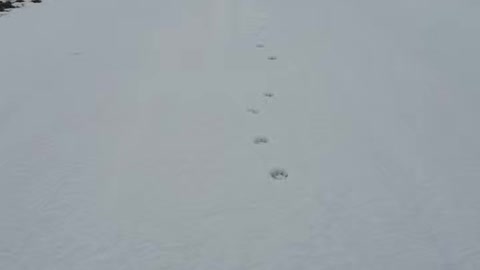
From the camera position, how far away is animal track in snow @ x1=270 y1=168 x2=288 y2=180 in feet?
14.4

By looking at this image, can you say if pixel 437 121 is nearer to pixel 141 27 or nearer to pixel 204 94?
pixel 204 94

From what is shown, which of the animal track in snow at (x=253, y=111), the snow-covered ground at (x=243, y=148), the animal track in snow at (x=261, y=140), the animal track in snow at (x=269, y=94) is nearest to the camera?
the snow-covered ground at (x=243, y=148)

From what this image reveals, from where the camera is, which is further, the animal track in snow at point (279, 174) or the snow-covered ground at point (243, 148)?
the animal track in snow at point (279, 174)

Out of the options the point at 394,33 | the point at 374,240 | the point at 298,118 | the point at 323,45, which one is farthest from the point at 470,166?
the point at 394,33

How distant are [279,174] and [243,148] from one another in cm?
68

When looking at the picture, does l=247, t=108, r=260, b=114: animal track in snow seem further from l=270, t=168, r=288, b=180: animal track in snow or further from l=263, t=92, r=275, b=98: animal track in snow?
l=270, t=168, r=288, b=180: animal track in snow

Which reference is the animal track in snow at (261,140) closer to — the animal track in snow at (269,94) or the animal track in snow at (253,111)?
the animal track in snow at (253,111)

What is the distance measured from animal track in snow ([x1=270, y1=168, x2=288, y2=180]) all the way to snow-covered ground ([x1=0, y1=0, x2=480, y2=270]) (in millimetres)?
63

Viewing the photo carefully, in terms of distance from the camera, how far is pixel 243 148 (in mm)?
4969

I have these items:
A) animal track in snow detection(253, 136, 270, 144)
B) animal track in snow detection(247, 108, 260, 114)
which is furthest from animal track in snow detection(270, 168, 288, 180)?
animal track in snow detection(247, 108, 260, 114)

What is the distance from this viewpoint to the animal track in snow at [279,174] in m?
4.40

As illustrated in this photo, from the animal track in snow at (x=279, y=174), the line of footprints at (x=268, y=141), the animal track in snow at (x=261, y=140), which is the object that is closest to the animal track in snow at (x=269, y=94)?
the line of footprints at (x=268, y=141)

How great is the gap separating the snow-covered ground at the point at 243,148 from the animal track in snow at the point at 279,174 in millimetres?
63

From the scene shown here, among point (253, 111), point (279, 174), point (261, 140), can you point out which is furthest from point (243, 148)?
point (253, 111)
